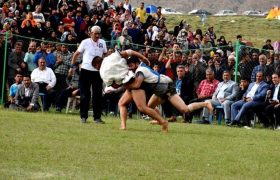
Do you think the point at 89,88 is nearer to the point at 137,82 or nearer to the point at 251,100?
the point at 137,82

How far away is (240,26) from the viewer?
64.1 metres

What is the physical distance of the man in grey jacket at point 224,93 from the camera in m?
22.3

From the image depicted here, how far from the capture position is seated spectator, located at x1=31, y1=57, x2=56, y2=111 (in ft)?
79.7

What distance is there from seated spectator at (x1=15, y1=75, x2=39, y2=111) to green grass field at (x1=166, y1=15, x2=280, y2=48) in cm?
2986

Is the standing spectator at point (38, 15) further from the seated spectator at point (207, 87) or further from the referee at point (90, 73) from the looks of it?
the referee at point (90, 73)

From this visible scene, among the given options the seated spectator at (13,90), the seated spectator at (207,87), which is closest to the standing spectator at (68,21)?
the seated spectator at (13,90)

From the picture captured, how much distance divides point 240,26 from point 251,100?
42.8m

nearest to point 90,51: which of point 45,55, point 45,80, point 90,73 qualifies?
point 90,73

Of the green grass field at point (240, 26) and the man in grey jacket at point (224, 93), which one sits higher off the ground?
the green grass field at point (240, 26)

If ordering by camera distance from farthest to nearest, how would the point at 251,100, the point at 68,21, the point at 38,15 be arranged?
the point at 68,21, the point at 38,15, the point at 251,100

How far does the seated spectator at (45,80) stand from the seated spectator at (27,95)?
0.62 m

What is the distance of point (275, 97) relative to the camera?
21.6 meters

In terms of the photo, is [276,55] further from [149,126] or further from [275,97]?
[149,126]

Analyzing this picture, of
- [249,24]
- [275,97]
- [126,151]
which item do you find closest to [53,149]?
[126,151]
